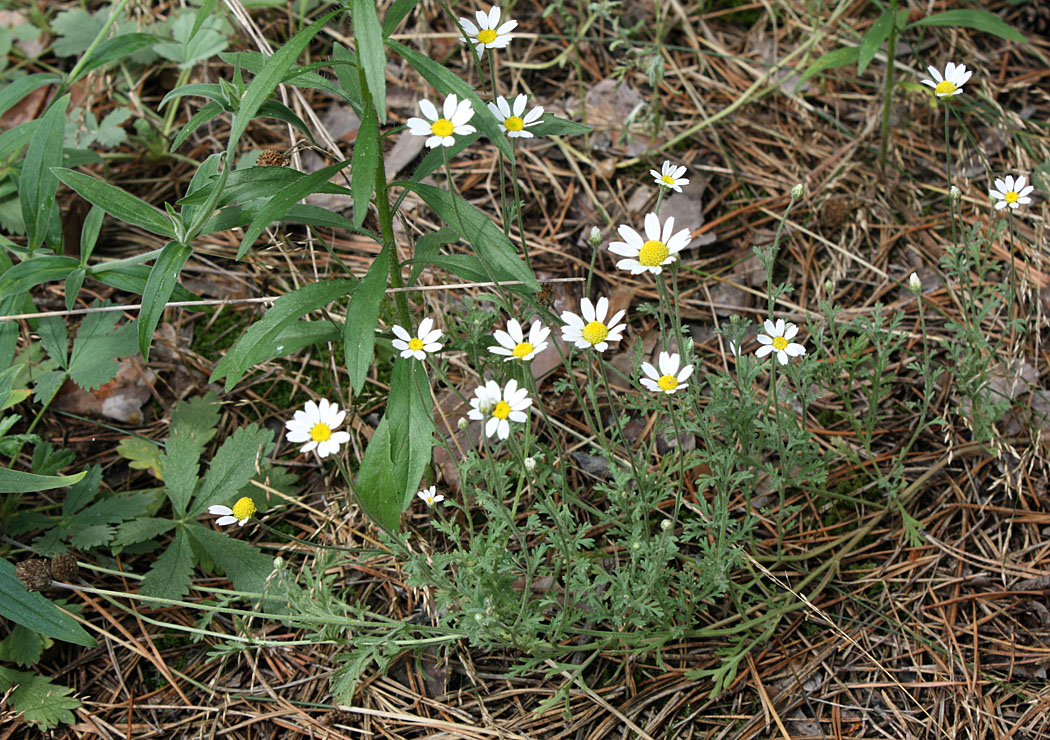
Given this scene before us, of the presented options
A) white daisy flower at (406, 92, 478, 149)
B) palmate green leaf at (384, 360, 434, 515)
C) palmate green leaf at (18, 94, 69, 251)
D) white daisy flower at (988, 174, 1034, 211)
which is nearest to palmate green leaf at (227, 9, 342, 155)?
white daisy flower at (406, 92, 478, 149)

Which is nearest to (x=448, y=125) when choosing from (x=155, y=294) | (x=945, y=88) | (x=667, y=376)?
(x=667, y=376)

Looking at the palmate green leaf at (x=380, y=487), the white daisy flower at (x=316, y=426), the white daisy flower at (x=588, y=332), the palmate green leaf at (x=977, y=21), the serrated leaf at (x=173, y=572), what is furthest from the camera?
the palmate green leaf at (x=977, y=21)

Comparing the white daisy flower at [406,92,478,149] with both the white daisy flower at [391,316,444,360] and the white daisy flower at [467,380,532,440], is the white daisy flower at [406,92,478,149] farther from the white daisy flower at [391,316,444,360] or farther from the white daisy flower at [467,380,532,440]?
the white daisy flower at [467,380,532,440]

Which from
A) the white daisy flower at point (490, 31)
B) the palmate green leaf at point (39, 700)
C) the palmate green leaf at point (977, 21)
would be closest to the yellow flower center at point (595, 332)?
the white daisy flower at point (490, 31)

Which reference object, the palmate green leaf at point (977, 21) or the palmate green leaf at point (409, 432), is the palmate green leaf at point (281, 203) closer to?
the palmate green leaf at point (409, 432)

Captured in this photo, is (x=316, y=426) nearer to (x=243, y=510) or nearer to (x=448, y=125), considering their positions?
(x=243, y=510)

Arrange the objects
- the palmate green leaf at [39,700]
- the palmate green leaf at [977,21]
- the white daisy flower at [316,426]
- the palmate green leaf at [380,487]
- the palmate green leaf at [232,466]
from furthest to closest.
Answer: the palmate green leaf at [977,21], the palmate green leaf at [232,466], the palmate green leaf at [39,700], the palmate green leaf at [380,487], the white daisy flower at [316,426]
